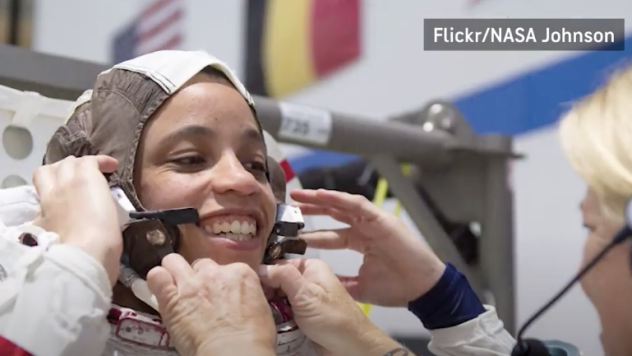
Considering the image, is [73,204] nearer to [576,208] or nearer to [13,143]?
[13,143]

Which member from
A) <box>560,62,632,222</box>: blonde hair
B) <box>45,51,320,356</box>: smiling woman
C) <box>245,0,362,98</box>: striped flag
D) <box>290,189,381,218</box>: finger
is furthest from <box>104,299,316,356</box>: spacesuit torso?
<box>245,0,362,98</box>: striped flag

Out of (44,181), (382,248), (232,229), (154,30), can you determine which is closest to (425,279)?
(382,248)

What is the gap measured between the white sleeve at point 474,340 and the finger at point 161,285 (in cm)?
53

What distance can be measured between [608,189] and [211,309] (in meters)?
0.52

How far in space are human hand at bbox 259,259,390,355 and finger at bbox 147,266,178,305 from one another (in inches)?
5.7

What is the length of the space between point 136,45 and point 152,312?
2.19 metres

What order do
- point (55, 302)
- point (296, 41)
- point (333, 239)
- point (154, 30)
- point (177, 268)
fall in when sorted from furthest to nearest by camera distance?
point (154, 30) < point (296, 41) < point (333, 239) < point (177, 268) < point (55, 302)

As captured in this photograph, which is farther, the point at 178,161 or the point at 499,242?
the point at 499,242

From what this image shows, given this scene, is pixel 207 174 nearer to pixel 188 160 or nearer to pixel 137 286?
pixel 188 160

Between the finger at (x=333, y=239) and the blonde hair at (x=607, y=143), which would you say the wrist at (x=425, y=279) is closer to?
the finger at (x=333, y=239)

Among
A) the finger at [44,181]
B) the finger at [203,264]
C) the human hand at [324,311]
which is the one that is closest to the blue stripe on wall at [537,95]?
the human hand at [324,311]

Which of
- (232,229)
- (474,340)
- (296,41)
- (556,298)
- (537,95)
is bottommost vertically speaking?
(474,340)

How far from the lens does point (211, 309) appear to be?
2.31 feet

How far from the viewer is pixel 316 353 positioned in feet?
2.96
